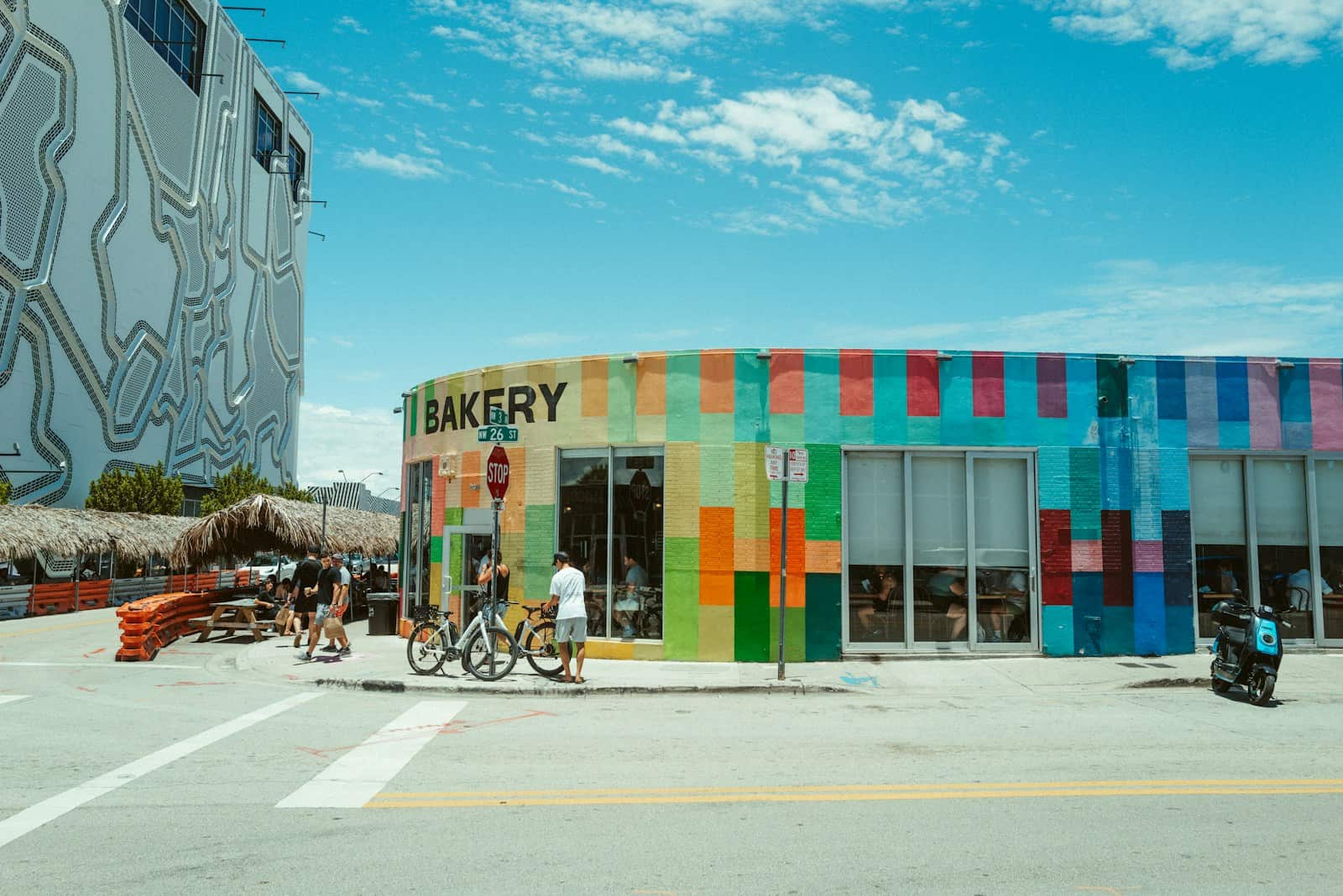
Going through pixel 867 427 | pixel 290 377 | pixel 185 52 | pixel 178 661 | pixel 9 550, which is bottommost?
pixel 178 661

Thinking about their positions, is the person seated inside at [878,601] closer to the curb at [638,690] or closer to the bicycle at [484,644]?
the curb at [638,690]

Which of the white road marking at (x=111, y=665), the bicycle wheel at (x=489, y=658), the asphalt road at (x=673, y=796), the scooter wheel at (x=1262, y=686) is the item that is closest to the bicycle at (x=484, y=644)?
the bicycle wheel at (x=489, y=658)

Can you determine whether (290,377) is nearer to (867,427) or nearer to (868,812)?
(867,427)

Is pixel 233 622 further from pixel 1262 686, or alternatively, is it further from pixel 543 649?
pixel 1262 686

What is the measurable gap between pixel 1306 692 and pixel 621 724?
27.6ft

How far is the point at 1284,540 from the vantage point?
15.5m

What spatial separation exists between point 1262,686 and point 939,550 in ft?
15.5

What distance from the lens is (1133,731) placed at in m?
9.80

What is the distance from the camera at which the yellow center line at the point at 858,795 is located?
23.0ft

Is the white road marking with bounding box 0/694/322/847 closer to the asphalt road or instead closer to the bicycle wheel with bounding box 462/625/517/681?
the asphalt road

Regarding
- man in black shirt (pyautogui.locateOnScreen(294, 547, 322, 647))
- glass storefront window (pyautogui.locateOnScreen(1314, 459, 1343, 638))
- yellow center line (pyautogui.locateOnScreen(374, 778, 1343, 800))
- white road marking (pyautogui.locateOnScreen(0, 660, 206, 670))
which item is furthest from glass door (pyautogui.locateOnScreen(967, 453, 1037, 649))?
white road marking (pyautogui.locateOnScreen(0, 660, 206, 670))

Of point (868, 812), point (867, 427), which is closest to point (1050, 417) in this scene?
point (867, 427)

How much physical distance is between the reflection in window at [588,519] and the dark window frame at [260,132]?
6074cm

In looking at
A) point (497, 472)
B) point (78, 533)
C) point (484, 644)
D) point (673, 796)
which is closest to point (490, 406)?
point (497, 472)
